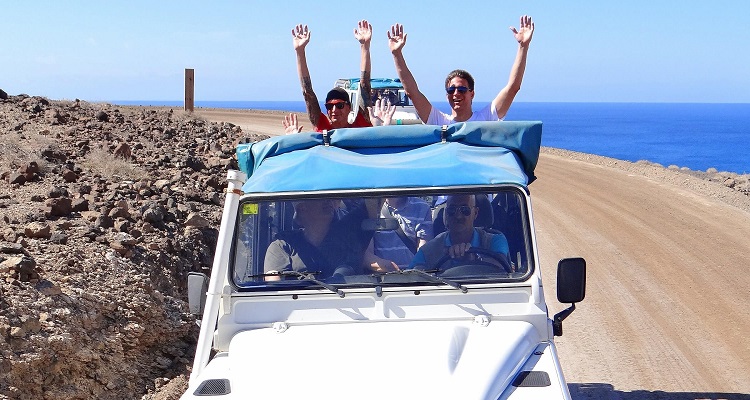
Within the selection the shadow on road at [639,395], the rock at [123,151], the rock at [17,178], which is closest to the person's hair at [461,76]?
the shadow on road at [639,395]

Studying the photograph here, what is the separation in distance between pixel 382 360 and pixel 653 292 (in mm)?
7399

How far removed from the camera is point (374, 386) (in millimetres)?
4207

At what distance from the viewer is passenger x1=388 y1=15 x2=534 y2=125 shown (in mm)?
7312

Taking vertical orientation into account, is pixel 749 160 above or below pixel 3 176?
below

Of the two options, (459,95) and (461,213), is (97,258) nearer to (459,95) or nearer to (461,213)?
(459,95)

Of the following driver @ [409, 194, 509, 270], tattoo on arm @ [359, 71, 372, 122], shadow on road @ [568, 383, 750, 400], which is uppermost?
tattoo on arm @ [359, 71, 372, 122]

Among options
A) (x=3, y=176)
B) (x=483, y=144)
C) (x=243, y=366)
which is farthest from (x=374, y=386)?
(x=3, y=176)

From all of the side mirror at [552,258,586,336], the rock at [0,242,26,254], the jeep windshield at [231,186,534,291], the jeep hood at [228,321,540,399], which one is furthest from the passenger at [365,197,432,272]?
the rock at [0,242,26,254]

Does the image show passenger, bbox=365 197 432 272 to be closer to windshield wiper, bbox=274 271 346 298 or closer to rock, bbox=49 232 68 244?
windshield wiper, bbox=274 271 346 298

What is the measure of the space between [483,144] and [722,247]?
919cm

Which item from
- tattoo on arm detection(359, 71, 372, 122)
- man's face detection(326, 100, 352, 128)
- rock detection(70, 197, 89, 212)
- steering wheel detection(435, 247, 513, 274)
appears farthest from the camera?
rock detection(70, 197, 89, 212)

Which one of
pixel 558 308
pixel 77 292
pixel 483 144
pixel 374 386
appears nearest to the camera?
pixel 374 386

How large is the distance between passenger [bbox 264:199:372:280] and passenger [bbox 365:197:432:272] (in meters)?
0.07

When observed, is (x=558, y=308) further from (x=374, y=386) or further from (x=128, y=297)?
(x=374, y=386)
